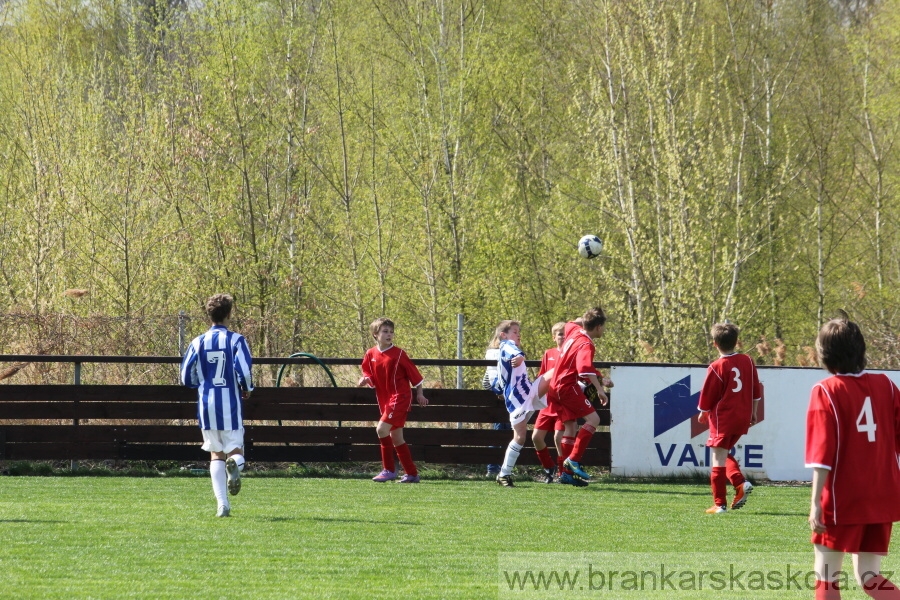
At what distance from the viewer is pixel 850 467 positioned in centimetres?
462

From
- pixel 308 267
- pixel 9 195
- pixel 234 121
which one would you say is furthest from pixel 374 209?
pixel 9 195

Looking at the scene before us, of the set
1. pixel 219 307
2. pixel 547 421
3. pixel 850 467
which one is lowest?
pixel 547 421

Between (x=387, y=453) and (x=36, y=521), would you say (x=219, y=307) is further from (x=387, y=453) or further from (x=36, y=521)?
(x=387, y=453)

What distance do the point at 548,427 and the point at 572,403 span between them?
20.8 inches

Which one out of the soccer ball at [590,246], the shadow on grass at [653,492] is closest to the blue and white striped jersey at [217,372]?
the shadow on grass at [653,492]

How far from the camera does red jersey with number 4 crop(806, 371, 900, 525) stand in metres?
4.58

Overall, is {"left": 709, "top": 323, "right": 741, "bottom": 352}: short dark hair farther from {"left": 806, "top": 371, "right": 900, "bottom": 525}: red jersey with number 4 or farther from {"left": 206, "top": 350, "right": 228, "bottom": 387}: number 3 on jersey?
{"left": 806, "top": 371, "right": 900, "bottom": 525}: red jersey with number 4

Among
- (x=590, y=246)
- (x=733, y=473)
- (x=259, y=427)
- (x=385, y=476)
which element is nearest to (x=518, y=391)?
(x=385, y=476)

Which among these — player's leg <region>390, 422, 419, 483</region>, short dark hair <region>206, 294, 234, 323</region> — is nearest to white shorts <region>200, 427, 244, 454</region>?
short dark hair <region>206, 294, 234, 323</region>

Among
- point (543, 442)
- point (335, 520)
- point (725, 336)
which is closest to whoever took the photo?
point (335, 520)

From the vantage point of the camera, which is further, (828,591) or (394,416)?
(394,416)

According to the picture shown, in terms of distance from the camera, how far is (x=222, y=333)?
29.3ft

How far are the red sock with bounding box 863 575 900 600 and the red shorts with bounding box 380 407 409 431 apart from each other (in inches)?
280

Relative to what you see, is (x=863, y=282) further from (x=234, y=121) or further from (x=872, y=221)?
(x=234, y=121)
